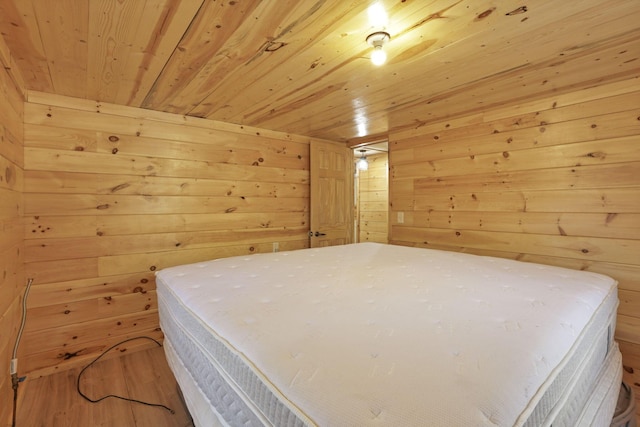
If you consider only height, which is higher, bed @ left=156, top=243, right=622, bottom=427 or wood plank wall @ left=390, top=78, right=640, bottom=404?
wood plank wall @ left=390, top=78, right=640, bottom=404

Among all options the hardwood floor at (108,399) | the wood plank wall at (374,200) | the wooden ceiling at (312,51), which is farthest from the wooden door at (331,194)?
the hardwood floor at (108,399)

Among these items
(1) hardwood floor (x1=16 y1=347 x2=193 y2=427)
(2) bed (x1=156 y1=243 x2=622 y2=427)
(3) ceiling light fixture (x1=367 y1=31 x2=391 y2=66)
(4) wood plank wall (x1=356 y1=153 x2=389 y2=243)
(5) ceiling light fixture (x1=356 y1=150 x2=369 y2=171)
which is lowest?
(1) hardwood floor (x1=16 y1=347 x2=193 y2=427)

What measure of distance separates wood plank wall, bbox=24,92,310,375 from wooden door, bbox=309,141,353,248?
686 millimetres

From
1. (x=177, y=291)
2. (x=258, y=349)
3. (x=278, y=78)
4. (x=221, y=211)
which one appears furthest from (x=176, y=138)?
(x=258, y=349)

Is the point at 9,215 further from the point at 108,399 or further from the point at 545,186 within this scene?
the point at 545,186

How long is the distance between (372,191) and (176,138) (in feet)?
11.8

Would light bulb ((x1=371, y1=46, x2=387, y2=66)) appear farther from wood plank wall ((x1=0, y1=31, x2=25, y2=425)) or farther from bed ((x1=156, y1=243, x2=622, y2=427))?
wood plank wall ((x1=0, y1=31, x2=25, y2=425))

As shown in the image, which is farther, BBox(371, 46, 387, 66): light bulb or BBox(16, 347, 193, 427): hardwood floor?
BBox(16, 347, 193, 427): hardwood floor

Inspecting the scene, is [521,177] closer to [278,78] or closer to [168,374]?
[278,78]

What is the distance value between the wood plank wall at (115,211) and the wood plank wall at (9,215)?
146mm

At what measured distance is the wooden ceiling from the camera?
1254 mm

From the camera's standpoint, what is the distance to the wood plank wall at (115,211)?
2.19 metres

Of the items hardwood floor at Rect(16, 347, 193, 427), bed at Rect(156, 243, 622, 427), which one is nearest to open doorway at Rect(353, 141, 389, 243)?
bed at Rect(156, 243, 622, 427)

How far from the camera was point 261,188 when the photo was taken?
323 centimetres
